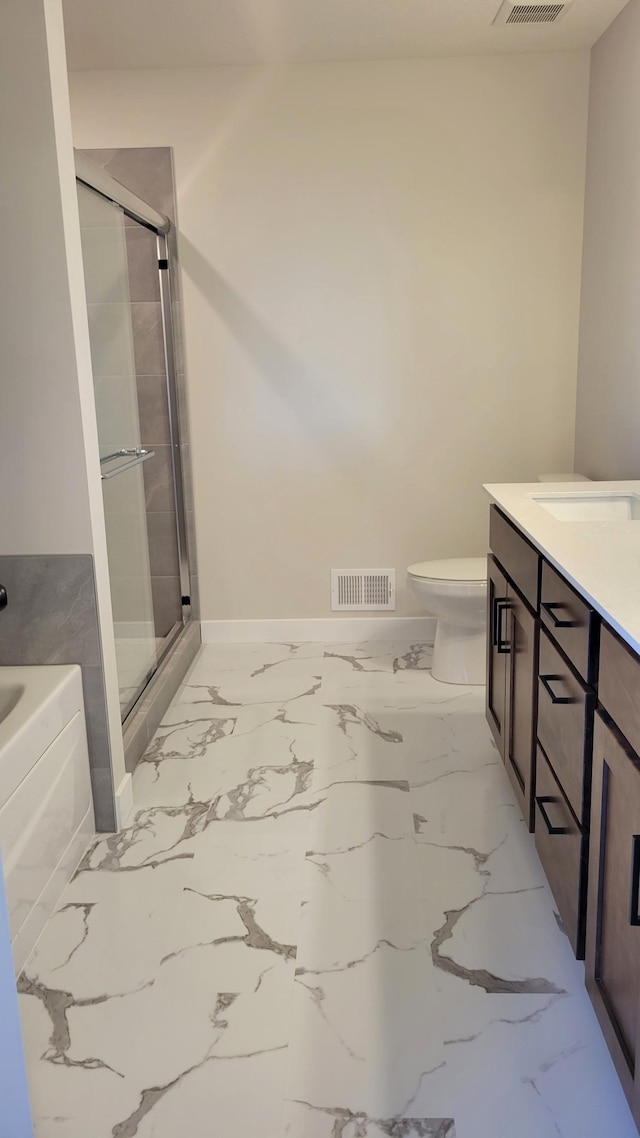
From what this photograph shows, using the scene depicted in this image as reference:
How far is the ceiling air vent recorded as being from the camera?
9.61ft

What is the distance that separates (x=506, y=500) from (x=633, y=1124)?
1445 millimetres

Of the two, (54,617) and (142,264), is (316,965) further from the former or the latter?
(142,264)

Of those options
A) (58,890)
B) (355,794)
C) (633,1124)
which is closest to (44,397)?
(58,890)

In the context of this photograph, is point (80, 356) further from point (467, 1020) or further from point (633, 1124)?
point (633, 1124)

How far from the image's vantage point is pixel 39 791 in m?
2.01

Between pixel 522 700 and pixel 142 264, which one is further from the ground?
pixel 142 264

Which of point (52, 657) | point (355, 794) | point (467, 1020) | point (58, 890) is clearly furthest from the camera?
point (355, 794)

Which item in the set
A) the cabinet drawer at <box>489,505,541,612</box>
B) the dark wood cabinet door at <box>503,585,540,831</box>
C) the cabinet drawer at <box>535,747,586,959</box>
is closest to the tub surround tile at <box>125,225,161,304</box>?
the cabinet drawer at <box>489,505,541,612</box>

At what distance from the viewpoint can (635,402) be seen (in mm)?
3016

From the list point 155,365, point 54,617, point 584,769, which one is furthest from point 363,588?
point 584,769

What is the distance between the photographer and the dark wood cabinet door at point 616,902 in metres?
1.31

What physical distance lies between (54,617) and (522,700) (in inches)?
46.1

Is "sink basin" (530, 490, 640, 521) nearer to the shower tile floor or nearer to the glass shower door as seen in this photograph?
the shower tile floor

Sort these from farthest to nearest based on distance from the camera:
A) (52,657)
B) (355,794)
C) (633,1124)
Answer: (355,794) < (52,657) < (633,1124)
